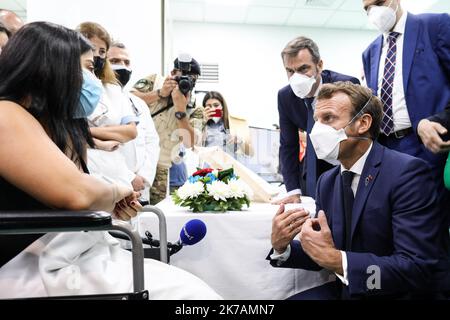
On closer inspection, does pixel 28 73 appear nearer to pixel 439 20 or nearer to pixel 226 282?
pixel 226 282

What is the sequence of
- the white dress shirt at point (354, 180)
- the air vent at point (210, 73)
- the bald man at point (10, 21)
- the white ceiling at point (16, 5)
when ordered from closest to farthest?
1. the white dress shirt at point (354, 180)
2. the bald man at point (10, 21)
3. the white ceiling at point (16, 5)
4. the air vent at point (210, 73)

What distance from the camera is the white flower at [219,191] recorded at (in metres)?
1.49

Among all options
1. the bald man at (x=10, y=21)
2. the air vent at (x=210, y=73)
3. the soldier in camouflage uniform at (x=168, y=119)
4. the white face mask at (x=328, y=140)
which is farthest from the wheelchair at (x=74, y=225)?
the air vent at (x=210, y=73)

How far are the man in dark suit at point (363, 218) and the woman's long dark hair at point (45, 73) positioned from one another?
2.33 ft

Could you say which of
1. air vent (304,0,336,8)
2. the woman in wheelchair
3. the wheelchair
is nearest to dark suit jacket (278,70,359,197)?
the woman in wheelchair

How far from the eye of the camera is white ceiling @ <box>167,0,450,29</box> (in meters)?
5.32

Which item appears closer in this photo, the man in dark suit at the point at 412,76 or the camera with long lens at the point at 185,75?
the man in dark suit at the point at 412,76

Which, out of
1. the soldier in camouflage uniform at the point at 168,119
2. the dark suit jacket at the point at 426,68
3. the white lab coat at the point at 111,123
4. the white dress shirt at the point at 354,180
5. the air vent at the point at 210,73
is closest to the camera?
the white dress shirt at the point at 354,180

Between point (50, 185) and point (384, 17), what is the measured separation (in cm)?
151

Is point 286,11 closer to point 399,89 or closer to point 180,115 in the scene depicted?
point 180,115

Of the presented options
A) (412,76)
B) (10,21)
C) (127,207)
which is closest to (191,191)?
(127,207)

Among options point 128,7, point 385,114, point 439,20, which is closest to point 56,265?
point 385,114

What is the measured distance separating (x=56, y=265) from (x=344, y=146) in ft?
3.25

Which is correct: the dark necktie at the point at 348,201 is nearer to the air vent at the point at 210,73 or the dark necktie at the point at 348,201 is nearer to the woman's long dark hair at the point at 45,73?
the woman's long dark hair at the point at 45,73
